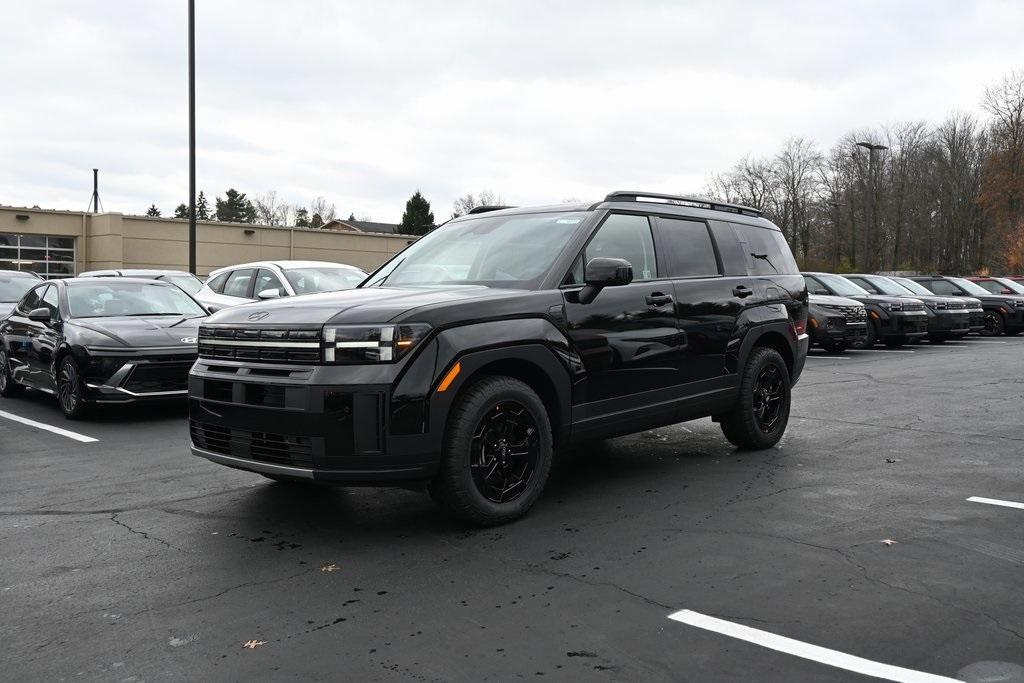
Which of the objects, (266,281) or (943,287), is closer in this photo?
(266,281)

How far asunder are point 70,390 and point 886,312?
16.2 m

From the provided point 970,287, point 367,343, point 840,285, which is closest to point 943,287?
point 970,287

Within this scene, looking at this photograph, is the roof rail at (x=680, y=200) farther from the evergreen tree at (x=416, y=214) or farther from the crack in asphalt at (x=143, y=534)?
the evergreen tree at (x=416, y=214)

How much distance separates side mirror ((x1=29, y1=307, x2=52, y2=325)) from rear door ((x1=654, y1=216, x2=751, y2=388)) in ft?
23.9

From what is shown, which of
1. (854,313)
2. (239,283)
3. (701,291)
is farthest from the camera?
(854,313)

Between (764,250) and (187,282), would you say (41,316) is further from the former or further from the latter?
(764,250)

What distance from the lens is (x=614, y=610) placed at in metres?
3.70

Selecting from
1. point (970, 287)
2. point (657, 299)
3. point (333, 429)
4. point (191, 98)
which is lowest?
point (333, 429)

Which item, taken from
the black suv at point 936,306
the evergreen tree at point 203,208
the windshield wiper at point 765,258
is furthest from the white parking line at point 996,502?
the evergreen tree at point 203,208

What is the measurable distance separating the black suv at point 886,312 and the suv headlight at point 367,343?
15823mm

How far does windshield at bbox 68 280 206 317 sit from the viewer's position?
10.1 meters

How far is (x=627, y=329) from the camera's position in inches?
225

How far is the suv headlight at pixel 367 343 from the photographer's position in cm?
451

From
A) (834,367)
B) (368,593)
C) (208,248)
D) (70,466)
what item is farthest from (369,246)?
(368,593)
